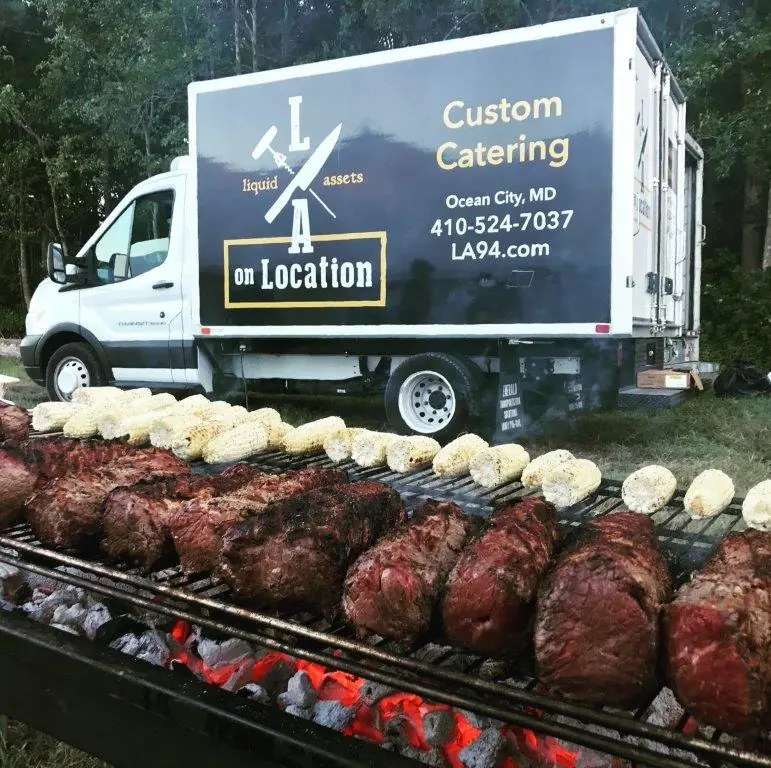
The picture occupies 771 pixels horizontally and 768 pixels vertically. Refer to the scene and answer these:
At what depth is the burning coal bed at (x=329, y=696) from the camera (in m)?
1.87

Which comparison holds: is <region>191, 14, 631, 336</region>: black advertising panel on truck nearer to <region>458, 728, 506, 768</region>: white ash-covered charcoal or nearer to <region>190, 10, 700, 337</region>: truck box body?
<region>190, 10, 700, 337</region>: truck box body

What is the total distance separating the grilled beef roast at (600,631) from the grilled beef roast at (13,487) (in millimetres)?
2012

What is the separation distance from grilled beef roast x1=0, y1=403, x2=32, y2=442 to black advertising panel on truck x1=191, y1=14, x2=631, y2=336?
3742mm

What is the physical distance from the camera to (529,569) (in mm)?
1781

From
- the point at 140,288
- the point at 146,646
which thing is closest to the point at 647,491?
the point at 146,646

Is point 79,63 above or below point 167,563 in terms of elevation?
above

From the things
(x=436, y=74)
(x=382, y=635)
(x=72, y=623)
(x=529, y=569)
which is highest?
(x=436, y=74)

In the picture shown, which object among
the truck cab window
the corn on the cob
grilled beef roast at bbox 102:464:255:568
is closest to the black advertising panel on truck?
the truck cab window

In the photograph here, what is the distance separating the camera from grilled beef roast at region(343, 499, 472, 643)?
1777 millimetres

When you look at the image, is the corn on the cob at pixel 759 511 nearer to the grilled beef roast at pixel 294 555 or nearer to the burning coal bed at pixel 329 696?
the burning coal bed at pixel 329 696

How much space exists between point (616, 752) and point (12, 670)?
5.34 ft

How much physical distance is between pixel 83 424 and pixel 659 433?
20.5 ft

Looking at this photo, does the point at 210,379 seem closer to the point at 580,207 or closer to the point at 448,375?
the point at 448,375

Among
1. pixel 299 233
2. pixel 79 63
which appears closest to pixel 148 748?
pixel 299 233
